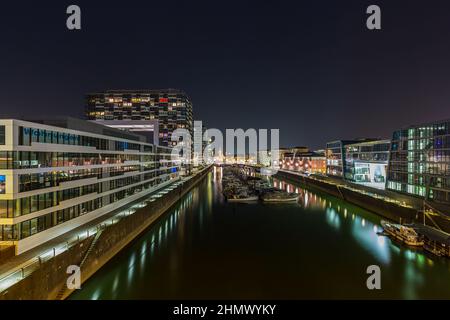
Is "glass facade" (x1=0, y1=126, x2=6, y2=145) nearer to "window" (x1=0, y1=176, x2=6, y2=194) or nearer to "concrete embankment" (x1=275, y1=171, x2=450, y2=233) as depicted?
"window" (x1=0, y1=176, x2=6, y2=194)

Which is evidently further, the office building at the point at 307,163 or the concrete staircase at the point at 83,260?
the office building at the point at 307,163

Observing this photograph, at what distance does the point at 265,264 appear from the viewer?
16.9 m

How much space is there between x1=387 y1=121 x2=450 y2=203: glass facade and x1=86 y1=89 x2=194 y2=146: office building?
71.5m

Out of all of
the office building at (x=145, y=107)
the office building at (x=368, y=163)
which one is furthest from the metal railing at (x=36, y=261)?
the office building at (x=145, y=107)

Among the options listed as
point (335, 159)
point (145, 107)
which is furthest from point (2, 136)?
point (145, 107)

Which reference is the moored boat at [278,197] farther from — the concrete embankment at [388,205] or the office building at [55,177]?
the office building at [55,177]

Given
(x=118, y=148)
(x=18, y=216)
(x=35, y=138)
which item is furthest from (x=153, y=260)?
(x=118, y=148)

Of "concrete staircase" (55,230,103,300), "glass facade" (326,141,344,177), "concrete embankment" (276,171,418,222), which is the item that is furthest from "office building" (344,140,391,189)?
"concrete staircase" (55,230,103,300)

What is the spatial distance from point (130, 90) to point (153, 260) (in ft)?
282

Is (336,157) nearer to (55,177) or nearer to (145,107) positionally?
(55,177)

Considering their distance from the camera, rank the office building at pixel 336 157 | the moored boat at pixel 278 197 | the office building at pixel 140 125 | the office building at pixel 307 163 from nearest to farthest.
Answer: the moored boat at pixel 278 197, the office building at pixel 140 125, the office building at pixel 336 157, the office building at pixel 307 163

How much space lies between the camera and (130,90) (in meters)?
92.9

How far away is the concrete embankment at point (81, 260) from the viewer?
362 inches

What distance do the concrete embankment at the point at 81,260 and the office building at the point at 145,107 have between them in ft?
234
